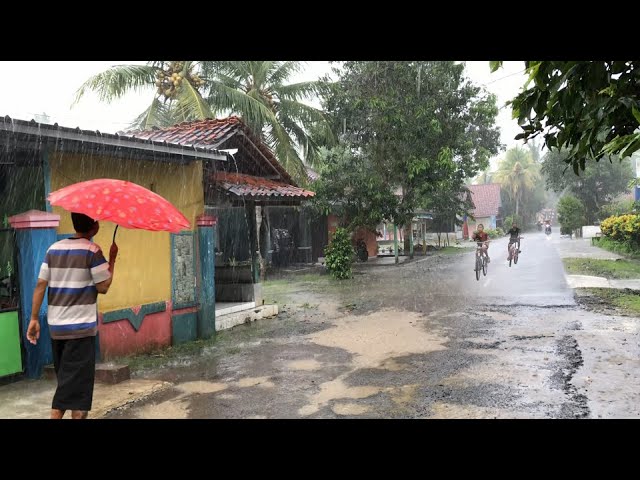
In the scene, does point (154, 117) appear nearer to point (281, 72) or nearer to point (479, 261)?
point (281, 72)

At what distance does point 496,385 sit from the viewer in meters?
5.98

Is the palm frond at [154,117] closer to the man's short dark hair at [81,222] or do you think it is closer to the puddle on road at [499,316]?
the puddle on road at [499,316]

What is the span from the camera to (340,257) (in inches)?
706

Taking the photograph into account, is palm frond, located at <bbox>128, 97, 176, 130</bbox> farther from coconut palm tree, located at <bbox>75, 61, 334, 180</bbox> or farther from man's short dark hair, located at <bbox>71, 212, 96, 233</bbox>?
man's short dark hair, located at <bbox>71, 212, 96, 233</bbox>

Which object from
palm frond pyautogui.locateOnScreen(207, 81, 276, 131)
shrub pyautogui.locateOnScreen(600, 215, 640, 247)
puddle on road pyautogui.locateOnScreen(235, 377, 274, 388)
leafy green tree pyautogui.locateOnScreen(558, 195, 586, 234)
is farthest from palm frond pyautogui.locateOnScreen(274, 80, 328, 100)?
leafy green tree pyautogui.locateOnScreen(558, 195, 586, 234)

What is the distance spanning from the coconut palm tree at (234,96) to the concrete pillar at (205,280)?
653cm

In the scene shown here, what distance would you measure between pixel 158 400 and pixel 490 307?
296 inches

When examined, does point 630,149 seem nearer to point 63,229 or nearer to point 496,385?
point 496,385

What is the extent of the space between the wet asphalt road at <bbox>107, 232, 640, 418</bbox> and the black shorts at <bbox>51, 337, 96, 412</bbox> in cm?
134

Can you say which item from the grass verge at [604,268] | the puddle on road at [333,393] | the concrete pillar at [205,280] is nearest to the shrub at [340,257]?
the grass verge at [604,268]

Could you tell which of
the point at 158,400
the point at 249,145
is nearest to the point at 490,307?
the point at 249,145

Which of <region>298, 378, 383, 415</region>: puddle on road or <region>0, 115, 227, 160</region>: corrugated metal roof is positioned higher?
<region>0, 115, 227, 160</region>: corrugated metal roof

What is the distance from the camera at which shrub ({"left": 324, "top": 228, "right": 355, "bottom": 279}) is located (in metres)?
17.9

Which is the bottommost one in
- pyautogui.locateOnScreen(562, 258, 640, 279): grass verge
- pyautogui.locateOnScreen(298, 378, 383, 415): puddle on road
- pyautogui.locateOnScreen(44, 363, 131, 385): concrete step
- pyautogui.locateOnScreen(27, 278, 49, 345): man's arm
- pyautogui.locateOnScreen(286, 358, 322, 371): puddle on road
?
pyautogui.locateOnScreen(298, 378, 383, 415): puddle on road
